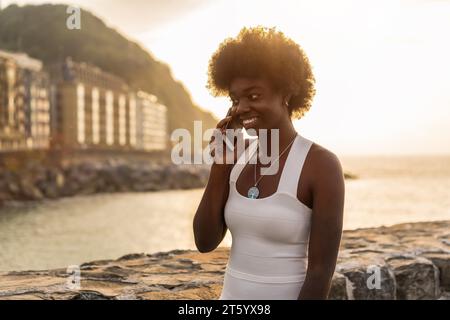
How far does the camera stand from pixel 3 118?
6712 centimetres

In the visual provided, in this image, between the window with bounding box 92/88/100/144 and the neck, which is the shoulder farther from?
the window with bounding box 92/88/100/144

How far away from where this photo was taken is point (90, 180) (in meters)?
70.2

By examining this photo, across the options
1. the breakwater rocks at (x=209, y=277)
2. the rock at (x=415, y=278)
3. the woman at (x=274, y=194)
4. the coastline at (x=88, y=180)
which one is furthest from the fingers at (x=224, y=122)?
the coastline at (x=88, y=180)

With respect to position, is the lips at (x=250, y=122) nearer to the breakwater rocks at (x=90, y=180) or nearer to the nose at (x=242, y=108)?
the nose at (x=242, y=108)

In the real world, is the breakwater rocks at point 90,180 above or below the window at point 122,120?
below

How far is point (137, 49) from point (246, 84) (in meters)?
172

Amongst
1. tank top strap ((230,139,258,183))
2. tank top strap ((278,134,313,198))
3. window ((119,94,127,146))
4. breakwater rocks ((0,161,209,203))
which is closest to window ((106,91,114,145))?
A: window ((119,94,127,146))

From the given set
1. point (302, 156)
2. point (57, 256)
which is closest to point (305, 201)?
point (302, 156)

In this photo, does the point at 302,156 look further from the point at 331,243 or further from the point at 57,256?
the point at 57,256

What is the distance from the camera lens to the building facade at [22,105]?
6788 cm

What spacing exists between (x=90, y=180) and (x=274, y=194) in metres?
70.5

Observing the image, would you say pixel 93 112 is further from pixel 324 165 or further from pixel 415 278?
pixel 324 165

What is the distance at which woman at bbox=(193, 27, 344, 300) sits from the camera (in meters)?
1.92

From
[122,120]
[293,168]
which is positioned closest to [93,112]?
[122,120]
